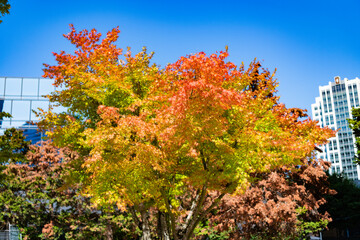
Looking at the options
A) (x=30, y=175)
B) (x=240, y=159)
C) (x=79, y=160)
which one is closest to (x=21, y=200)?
(x=30, y=175)

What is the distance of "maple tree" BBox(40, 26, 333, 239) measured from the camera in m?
11.6

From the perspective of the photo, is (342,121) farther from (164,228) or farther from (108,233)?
(164,228)

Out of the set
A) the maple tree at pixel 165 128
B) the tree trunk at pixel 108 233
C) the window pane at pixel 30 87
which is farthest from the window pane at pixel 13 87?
the maple tree at pixel 165 128

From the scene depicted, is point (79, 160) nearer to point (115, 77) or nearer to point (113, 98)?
point (113, 98)

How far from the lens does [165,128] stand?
12047 millimetres

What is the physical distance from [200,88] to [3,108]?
140 feet

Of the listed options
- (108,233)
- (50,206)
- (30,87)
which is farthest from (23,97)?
(108,233)

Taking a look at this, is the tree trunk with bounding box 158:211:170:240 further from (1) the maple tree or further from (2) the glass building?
(2) the glass building

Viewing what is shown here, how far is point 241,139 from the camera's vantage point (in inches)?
470

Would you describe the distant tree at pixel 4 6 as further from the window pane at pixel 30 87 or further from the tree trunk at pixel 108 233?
the window pane at pixel 30 87

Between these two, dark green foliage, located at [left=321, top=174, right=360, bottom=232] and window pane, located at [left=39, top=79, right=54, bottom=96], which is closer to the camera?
dark green foliage, located at [left=321, top=174, right=360, bottom=232]

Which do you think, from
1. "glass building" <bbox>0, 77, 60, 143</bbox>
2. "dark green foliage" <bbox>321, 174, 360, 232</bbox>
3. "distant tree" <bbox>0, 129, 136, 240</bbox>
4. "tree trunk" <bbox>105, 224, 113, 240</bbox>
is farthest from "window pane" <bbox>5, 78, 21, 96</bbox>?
"dark green foliage" <bbox>321, 174, 360, 232</bbox>

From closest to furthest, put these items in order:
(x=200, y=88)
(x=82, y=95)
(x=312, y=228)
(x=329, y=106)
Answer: (x=200, y=88)
(x=82, y=95)
(x=312, y=228)
(x=329, y=106)

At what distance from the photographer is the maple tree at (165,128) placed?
11555 mm
